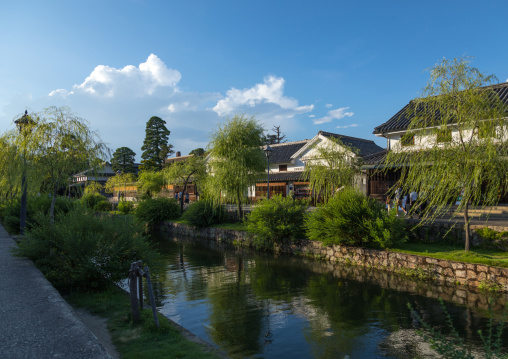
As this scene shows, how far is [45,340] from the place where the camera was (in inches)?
173

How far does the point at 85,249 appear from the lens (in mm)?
7512

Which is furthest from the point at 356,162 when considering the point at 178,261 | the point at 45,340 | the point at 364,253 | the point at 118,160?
the point at 118,160

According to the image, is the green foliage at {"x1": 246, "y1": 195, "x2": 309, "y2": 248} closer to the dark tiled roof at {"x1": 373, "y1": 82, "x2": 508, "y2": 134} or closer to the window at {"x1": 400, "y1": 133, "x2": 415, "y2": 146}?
the window at {"x1": 400, "y1": 133, "x2": 415, "y2": 146}

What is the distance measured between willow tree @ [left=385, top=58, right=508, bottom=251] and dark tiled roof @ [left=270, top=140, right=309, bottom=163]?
2024 centimetres

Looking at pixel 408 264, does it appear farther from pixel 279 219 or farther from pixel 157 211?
pixel 157 211

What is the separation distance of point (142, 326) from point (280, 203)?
11278mm

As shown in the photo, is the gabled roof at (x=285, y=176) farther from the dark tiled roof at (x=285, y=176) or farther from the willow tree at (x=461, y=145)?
the willow tree at (x=461, y=145)

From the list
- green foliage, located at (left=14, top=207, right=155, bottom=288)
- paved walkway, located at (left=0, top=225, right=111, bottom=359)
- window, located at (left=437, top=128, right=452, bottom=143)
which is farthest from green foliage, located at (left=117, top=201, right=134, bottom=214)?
window, located at (left=437, top=128, right=452, bottom=143)

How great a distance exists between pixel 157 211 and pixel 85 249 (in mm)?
19410

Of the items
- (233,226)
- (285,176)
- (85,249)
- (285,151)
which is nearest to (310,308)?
(85,249)

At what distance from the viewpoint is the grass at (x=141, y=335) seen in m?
4.87

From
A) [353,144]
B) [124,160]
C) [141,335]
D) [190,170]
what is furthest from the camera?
[124,160]

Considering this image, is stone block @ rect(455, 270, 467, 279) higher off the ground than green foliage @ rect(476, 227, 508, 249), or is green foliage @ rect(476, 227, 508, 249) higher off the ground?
green foliage @ rect(476, 227, 508, 249)

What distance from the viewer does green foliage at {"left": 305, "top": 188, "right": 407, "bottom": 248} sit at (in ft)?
41.5
